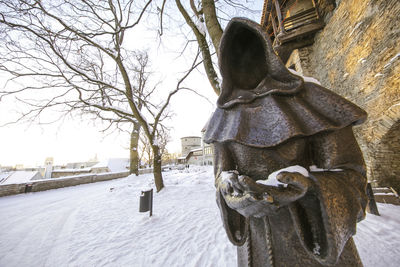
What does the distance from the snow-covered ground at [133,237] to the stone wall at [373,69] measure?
153 cm

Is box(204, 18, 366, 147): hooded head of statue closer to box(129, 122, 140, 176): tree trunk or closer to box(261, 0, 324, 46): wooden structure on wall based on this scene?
box(261, 0, 324, 46): wooden structure on wall

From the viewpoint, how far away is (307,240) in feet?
2.25

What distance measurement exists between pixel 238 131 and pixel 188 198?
5.37 meters

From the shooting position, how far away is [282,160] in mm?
880

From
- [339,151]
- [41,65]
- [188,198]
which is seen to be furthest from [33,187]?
[339,151]

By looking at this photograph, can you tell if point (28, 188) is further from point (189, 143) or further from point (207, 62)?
point (189, 143)

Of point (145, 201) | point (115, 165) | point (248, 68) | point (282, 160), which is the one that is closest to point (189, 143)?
point (115, 165)

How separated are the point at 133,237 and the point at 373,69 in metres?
7.22

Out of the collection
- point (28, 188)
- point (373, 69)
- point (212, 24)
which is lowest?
point (28, 188)

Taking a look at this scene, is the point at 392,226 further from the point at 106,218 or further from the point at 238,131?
the point at 106,218

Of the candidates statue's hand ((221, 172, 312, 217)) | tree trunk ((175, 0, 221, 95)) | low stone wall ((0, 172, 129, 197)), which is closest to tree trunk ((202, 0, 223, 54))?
tree trunk ((175, 0, 221, 95))

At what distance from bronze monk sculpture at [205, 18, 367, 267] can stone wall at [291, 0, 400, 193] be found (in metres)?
4.51

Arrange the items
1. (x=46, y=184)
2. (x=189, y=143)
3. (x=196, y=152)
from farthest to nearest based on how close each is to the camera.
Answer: (x=189, y=143) < (x=196, y=152) < (x=46, y=184)

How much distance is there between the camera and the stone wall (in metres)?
3.44
